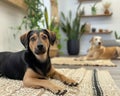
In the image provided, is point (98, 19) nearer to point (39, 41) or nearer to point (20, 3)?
point (20, 3)

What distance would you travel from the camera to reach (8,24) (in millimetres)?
3746

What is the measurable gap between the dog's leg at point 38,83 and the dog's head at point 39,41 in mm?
159

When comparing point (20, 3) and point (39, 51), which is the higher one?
point (20, 3)

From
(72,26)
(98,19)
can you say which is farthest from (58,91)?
(98,19)

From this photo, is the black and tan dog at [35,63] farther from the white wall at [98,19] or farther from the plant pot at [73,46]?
the white wall at [98,19]

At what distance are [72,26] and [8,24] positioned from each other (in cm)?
314

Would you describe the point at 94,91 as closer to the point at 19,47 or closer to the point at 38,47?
the point at 38,47

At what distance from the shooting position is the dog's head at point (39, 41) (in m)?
1.70

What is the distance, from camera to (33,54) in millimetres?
1829

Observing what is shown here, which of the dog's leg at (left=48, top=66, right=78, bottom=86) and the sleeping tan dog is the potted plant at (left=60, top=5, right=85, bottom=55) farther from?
the dog's leg at (left=48, top=66, right=78, bottom=86)

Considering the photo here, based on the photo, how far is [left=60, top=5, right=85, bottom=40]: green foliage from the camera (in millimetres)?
6457

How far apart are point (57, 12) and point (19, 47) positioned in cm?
274

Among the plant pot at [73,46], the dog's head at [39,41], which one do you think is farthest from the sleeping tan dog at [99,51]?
the dog's head at [39,41]

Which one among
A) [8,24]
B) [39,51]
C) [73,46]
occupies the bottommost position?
[73,46]
